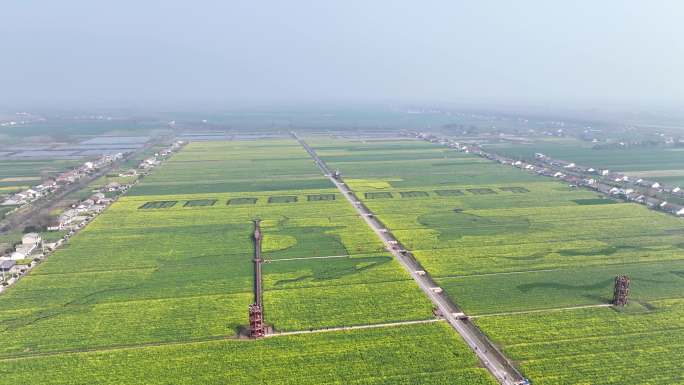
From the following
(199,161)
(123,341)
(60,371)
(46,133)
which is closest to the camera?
(60,371)

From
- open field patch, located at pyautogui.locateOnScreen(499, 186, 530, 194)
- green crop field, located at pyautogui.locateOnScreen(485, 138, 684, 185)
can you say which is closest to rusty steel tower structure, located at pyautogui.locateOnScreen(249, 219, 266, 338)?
open field patch, located at pyautogui.locateOnScreen(499, 186, 530, 194)

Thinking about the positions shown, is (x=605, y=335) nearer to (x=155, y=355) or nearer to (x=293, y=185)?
(x=155, y=355)

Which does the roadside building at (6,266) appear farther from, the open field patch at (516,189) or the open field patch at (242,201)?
the open field patch at (516,189)

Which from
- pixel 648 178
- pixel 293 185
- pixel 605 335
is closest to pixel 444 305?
pixel 605 335

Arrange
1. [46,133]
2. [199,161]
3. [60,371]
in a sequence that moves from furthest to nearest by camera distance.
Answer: [46,133] < [199,161] < [60,371]

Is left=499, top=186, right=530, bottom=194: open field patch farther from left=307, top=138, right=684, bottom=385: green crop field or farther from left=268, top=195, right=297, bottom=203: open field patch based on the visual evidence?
left=268, top=195, right=297, bottom=203: open field patch

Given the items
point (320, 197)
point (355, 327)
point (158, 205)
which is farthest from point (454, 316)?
point (158, 205)

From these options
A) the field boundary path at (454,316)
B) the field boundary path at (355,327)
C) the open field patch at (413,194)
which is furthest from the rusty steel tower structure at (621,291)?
the open field patch at (413,194)
